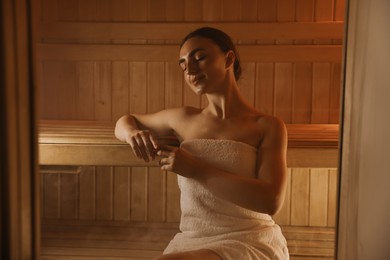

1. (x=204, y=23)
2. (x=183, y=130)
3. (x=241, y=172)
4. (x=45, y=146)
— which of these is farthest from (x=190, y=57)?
(x=204, y=23)

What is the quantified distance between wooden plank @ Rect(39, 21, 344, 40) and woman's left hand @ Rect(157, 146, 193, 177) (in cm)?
127

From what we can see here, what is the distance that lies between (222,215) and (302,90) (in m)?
1.22

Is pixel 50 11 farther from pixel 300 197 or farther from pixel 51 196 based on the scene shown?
pixel 300 197

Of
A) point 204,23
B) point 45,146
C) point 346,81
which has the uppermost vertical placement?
point 204,23

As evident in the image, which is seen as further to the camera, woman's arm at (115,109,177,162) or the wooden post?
woman's arm at (115,109,177,162)

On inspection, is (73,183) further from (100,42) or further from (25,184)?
(25,184)

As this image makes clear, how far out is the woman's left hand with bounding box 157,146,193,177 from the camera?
4.23 feet

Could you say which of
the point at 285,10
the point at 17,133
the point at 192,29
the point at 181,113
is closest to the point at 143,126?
the point at 181,113

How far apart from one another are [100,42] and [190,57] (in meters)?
1.22

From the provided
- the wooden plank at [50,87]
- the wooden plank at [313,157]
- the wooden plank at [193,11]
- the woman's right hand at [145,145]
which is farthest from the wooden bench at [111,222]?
the wooden plank at [193,11]

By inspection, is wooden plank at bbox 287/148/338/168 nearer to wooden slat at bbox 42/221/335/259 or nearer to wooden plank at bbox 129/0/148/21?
wooden slat at bbox 42/221/335/259

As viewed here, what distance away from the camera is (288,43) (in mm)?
2436

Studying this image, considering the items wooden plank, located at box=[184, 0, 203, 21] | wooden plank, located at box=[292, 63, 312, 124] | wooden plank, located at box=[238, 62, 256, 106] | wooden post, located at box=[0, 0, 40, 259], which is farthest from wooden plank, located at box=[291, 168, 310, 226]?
wooden post, located at box=[0, 0, 40, 259]

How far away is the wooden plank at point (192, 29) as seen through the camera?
2.40m
